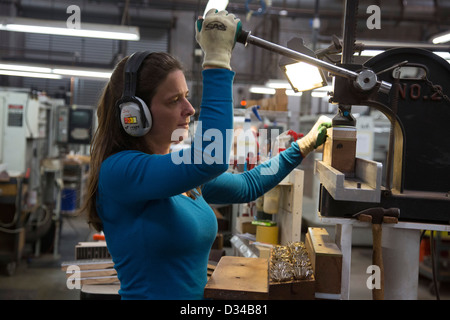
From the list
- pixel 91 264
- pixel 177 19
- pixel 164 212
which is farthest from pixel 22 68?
pixel 177 19

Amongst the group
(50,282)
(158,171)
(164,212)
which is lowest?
(50,282)

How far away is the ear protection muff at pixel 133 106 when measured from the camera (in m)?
1.09

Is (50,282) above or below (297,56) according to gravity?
below

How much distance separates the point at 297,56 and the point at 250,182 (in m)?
0.59

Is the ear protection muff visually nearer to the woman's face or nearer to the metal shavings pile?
the woman's face

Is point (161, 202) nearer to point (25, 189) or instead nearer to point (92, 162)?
point (92, 162)

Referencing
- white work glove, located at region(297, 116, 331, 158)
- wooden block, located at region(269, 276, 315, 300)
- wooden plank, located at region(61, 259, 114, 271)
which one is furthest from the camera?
wooden plank, located at region(61, 259, 114, 271)

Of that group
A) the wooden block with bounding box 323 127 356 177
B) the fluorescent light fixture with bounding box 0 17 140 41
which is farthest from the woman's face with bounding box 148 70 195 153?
the fluorescent light fixture with bounding box 0 17 140 41

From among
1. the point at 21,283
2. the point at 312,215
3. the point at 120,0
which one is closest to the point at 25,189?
the point at 21,283

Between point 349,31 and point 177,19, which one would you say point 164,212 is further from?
point 177,19

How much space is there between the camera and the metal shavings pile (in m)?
1.23

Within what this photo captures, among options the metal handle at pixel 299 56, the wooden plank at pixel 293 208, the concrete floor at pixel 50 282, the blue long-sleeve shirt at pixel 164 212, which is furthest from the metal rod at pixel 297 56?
the concrete floor at pixel 50 282

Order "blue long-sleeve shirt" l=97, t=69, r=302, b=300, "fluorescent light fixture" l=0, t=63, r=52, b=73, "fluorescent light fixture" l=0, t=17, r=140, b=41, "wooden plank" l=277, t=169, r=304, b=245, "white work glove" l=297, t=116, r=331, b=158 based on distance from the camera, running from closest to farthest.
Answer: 1. "blue long-sleeve shirt" l=97, t=69, r=302, b=300
2. "white work glove" l=297, t=116, r=331, b=158
3. "wooden plank" l=277, t=169, r=304, b=245
4. "fluorescent light fixture" l=0, t=17, r=140, b=41
5. "fluorescent light fixture" l=0, t=63, r=52, b=73

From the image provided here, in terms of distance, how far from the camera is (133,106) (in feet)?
3.55
